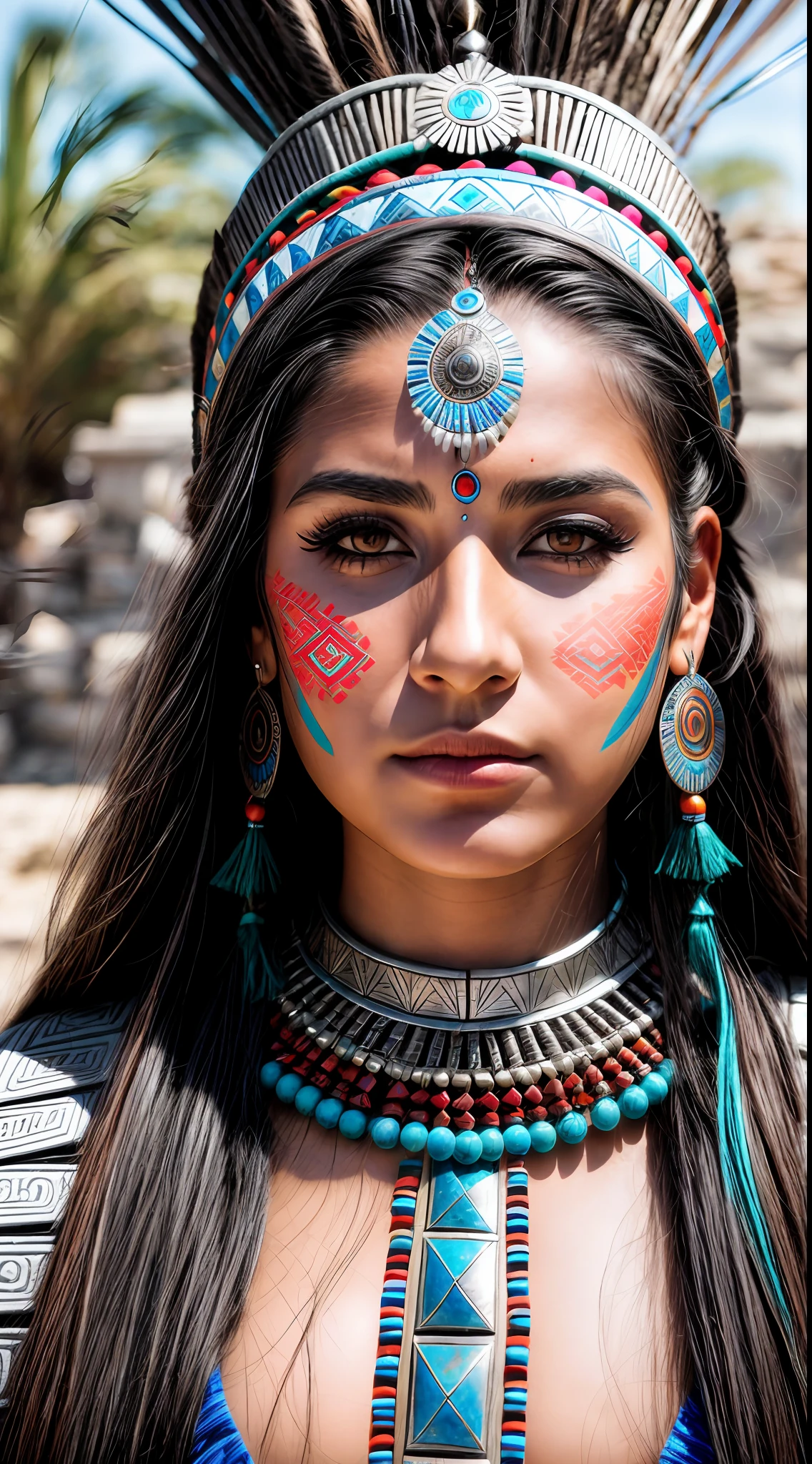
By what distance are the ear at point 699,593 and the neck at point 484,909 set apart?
0.30 metres

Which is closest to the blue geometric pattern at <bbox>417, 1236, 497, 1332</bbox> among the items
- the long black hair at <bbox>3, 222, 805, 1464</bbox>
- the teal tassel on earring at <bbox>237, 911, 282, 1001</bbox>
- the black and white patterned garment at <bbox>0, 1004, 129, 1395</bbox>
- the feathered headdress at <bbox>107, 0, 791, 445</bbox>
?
the long black hair at <bbox>3, 222, 805, 1464</bbox>

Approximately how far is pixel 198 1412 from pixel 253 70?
6.89ft

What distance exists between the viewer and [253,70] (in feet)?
7.13

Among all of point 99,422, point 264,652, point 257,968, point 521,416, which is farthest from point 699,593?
point 99,422

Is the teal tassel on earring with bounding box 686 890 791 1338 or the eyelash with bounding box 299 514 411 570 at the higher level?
the eyelash with bounding box 299 514 411 570

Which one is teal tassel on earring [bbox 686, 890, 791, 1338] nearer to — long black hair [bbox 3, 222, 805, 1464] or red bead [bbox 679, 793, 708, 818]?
long black hair [bbox 3, 222, 805, 1464]

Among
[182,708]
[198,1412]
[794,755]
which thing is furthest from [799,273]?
[198,1412]

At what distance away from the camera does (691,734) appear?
6.33 ft

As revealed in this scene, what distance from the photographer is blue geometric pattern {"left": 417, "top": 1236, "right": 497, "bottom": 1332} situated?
170cm

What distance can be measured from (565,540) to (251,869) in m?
0.73

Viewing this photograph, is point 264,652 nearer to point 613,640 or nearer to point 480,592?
point 480,592

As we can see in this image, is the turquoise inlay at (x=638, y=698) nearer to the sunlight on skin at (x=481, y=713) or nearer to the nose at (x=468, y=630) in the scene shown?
the sunlight on skin at (x=481, y=713)

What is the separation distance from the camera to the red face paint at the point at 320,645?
1.77m

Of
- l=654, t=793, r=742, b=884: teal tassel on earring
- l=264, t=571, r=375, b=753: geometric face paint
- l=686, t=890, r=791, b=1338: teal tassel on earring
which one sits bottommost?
l=686, t=890, r=791, b=1338: teal tassel on earring
